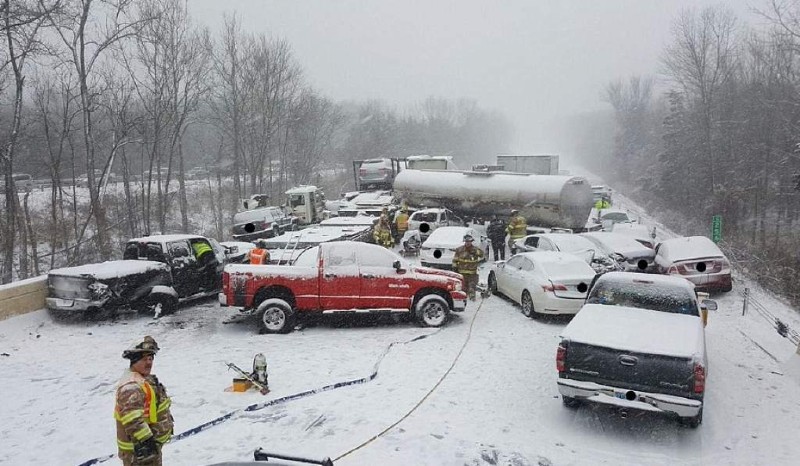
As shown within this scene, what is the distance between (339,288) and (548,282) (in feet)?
14.2

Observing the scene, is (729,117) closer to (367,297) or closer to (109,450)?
(367,297)

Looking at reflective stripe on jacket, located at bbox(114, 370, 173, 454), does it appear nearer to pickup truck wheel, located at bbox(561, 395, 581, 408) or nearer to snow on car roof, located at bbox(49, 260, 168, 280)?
pickup truck wheel, located at bbox(561, 395, 581, 408)

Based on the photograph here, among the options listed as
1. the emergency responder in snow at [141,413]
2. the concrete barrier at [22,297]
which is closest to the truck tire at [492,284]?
the concrete barrier at [22,297]

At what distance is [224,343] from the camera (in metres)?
10.1

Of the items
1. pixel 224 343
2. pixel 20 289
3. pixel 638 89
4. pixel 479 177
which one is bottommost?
pixel 224 343

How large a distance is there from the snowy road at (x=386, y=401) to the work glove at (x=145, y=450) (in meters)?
1.53

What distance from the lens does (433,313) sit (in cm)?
→ 1114

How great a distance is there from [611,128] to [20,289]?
12983 cm

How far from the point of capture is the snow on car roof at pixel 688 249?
564 inches

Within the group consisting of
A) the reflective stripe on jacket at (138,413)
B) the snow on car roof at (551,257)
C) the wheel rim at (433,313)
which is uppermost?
the reflective stripe on jacket at (138,413)

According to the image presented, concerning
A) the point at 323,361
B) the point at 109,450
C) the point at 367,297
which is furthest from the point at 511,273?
the point at 109,450

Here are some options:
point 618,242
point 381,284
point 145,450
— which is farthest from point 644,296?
point 618,242

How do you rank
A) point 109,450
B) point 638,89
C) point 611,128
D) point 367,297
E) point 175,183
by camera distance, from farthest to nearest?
1. point 611,128
2. point 638,89
3. point 175,183
4. point 367,297
5. point 109,450

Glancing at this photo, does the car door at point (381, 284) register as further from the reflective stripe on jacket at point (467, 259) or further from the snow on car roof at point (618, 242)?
the snow on car roof at point (618, 242)
